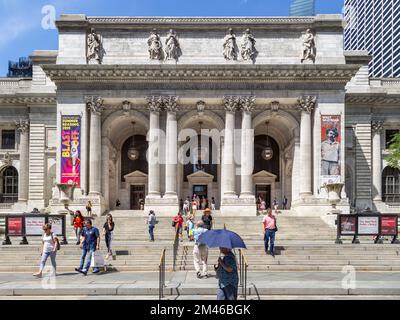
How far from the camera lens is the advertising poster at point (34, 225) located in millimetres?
27703

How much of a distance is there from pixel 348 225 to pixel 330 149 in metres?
17.7

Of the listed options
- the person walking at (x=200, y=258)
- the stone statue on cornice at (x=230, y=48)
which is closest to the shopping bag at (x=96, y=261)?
the person walking at (x=200, y=258)

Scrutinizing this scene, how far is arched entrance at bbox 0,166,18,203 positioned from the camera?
185ft

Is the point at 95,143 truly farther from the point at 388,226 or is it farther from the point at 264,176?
the point at 388,226

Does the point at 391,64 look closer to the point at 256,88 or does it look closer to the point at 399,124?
the point at 399,124

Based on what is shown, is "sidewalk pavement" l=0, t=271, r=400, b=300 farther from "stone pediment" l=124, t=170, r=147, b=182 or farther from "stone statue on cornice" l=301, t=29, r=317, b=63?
"stone pediment" l=124, t=170, r=147, b=182

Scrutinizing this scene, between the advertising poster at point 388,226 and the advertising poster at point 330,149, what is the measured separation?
657 inches

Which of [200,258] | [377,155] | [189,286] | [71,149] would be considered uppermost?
[377,155]

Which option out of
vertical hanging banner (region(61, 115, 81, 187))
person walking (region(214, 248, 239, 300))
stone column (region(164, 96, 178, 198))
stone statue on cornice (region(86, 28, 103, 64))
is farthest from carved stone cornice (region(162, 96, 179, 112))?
person walking (region(214, 248, 239, 300))

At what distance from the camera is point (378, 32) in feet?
521

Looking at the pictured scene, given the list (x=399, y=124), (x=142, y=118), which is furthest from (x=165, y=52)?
(x=399, y=124)

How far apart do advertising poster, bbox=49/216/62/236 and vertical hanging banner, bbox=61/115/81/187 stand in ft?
57.3

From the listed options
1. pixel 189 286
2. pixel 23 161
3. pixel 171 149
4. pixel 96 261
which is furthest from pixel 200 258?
pixel 23 161
